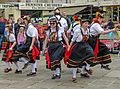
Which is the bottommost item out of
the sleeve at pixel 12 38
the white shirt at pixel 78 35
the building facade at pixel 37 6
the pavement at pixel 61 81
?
the pavement at pixel 61 81

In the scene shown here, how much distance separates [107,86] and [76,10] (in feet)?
71.1

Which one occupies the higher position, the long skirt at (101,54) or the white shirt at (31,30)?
the white shirt at (31,30)

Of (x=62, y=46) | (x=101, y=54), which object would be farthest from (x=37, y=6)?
(x=62, y=46)

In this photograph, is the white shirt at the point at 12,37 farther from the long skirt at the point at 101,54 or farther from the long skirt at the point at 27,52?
the long skirt at the point at 101,54

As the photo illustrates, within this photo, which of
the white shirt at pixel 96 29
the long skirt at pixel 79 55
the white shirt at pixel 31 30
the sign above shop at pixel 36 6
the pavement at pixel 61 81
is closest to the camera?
the pavement at pixel 61 81

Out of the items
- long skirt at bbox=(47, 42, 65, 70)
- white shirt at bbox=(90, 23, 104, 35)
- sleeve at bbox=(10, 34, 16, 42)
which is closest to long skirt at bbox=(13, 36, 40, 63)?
sleeve at bbox=(10, 34, 16, 42)

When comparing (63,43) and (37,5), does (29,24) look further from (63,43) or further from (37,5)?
(37,5)

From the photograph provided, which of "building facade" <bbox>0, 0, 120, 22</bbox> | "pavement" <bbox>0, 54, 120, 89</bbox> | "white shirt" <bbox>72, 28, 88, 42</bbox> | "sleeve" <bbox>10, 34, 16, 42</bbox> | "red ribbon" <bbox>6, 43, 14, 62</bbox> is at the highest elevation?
"building facade" <bbox>0, 0, 120, 22</bbox>

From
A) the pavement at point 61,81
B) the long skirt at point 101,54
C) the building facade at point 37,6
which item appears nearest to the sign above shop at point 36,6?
the building facade at point 37,6

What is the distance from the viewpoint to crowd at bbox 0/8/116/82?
910 cm

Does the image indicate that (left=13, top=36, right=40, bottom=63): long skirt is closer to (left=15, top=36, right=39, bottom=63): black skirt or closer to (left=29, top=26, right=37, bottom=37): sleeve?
(left=15, top=36, right=39, bottom=63): black skirt

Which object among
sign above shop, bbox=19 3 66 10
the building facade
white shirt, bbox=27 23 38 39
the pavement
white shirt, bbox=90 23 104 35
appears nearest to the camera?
the pavement

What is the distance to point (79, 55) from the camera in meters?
9.05

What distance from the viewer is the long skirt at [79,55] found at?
29.6 ft
